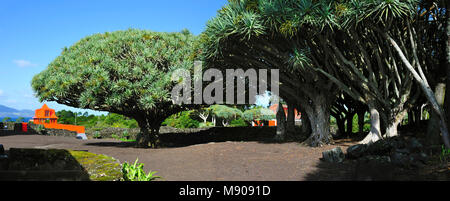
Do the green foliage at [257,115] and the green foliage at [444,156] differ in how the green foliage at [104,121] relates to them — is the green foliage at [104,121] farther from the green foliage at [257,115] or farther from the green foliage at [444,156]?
the green foliage at [444,156]

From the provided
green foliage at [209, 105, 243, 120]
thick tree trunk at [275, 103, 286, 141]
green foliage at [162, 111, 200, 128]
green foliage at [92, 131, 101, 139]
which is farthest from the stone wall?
thick tree trunk at [275, 103, 286, 141]

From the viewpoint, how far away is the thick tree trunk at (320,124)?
14.1 m

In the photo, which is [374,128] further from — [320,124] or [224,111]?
[224,111]

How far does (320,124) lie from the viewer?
47.1 feet

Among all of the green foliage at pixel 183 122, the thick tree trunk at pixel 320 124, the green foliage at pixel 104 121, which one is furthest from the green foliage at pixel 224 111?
the thick tree trunk at pixel 320 124

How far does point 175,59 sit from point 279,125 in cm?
708

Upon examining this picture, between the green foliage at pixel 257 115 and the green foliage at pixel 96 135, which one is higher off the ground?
the green foliage at pixel 257 115

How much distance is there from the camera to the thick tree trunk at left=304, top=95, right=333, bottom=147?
14.1m

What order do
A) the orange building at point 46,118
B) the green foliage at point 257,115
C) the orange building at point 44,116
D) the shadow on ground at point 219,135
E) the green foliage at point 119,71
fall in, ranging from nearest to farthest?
1. the green foliage at point 119,71
2. the shadow on ground at point 219,135
3. the orange building at point 46,118
4. the orange building at point 44,116
5. the green foliage at point 257,115

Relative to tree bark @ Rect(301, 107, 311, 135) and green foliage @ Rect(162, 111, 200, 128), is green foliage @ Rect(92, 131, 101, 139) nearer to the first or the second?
green foliage @ Rect(162, 111, 200, 128)

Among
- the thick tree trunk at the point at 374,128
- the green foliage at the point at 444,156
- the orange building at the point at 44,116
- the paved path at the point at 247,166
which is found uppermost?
the orange building at the point at 44,116

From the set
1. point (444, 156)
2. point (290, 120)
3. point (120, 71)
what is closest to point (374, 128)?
point (444, 156)
